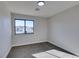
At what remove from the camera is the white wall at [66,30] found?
11.6 feet

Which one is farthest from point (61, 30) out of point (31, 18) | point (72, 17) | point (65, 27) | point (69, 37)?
point (31, 18)

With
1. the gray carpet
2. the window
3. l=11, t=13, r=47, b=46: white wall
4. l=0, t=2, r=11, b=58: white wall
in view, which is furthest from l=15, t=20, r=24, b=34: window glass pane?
l=0, t=2, r=11, b=58: white wall

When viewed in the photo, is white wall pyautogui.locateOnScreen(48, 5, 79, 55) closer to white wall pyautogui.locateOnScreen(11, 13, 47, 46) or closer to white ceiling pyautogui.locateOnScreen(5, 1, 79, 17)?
white ceiling pyautogui.locateOnScreen(5, 1, 79, 17)

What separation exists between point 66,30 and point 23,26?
8.68ft

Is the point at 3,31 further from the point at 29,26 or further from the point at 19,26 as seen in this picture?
the point at 29,26

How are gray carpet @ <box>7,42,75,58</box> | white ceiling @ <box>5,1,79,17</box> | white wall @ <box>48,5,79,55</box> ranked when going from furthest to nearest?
1. white wall @ <box>48,5,79,55</box>
2. gray carpet @ <box>7,42,75,58</box>
3. white ceiling @ <box>5,1,79,17</box>

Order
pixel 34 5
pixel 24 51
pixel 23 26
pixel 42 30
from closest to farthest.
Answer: pixel 34 5 < pixel 24 51 < pixel 23 26 < pixel 42 30

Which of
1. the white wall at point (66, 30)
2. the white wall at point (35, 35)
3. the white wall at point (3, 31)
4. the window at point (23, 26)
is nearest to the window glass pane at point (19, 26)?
the window at point (23, 26)

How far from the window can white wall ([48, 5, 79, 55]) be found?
1.52 m

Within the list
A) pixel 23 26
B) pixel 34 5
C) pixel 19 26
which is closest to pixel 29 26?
pixel 23 26

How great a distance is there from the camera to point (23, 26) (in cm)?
509

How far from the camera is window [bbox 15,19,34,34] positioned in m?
4.91

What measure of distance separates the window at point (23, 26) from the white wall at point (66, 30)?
1518 mm

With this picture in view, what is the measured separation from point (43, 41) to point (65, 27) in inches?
90.0
